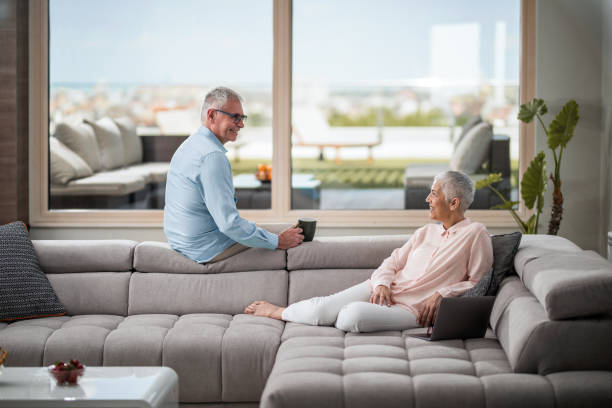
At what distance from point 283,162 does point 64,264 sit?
7.65 feet

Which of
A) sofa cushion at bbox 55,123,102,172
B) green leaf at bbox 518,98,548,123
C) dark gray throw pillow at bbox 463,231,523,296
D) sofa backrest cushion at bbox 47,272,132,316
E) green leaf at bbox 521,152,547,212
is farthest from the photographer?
sofa cushion at bbox 55,123,102,172

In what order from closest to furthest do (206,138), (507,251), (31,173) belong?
(507,251) < (206,138) < (31,173)

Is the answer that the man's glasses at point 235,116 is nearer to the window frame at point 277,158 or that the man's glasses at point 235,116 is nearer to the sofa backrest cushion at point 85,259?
the sofa backrest cushion at point 85,259

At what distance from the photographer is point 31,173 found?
598cm

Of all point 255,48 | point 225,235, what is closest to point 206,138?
point 225,235

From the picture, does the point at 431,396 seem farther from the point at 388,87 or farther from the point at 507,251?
the point at 388,87

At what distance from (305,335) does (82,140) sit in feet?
11.1

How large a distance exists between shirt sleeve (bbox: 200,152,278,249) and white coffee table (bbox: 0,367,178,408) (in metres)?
1.08

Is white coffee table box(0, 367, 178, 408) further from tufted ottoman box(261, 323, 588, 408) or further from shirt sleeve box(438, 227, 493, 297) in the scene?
shirt sleeve box(438, 227, 493, 297)

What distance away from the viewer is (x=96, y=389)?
2.65 meters

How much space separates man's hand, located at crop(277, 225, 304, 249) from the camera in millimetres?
3986

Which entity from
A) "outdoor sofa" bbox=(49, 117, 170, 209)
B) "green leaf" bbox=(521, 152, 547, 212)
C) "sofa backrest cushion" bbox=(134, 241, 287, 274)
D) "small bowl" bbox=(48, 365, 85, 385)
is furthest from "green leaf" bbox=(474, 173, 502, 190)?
"small bowl" bbox=(48, 365, 85, 385)

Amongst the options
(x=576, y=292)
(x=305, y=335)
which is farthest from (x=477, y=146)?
(x=576, y=292)

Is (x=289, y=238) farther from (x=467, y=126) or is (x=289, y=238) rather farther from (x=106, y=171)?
(x=106, y=171)
